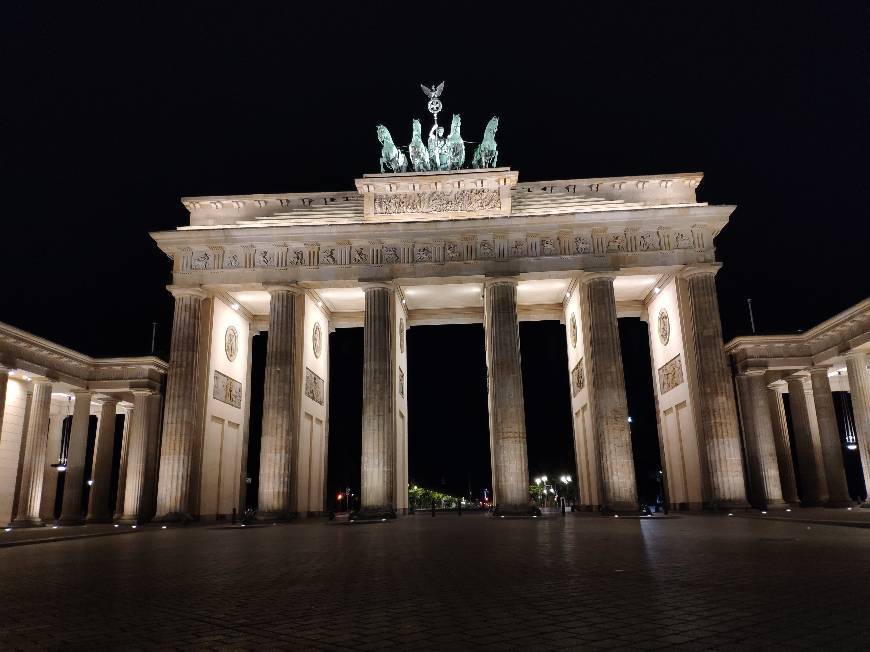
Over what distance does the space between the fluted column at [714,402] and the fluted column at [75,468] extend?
33159 mm

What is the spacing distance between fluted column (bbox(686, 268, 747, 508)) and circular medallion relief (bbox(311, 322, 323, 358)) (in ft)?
65.2

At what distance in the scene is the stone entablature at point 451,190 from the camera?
3180 centimetres

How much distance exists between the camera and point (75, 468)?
115 feet

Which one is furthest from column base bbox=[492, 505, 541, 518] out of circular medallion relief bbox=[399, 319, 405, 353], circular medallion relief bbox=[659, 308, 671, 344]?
circular medallion relief bbox=[659, 308, 671, 344]

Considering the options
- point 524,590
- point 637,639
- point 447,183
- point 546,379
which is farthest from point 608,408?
point 546,379

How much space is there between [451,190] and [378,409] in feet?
39.2

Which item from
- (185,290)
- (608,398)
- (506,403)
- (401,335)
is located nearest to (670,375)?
(608,398)

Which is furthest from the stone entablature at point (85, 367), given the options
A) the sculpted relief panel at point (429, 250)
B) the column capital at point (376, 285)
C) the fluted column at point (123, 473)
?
the column capital at point (376, 285)

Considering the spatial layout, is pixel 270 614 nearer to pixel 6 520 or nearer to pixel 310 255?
pixel 310 255

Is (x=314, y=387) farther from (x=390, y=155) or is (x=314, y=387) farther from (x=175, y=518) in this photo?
(x=390, y=155)

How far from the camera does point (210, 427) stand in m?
31.6

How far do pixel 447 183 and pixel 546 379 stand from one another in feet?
123

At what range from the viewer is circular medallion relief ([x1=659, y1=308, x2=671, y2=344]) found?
3331 cm

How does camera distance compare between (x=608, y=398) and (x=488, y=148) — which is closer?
(x=608, y=398)
